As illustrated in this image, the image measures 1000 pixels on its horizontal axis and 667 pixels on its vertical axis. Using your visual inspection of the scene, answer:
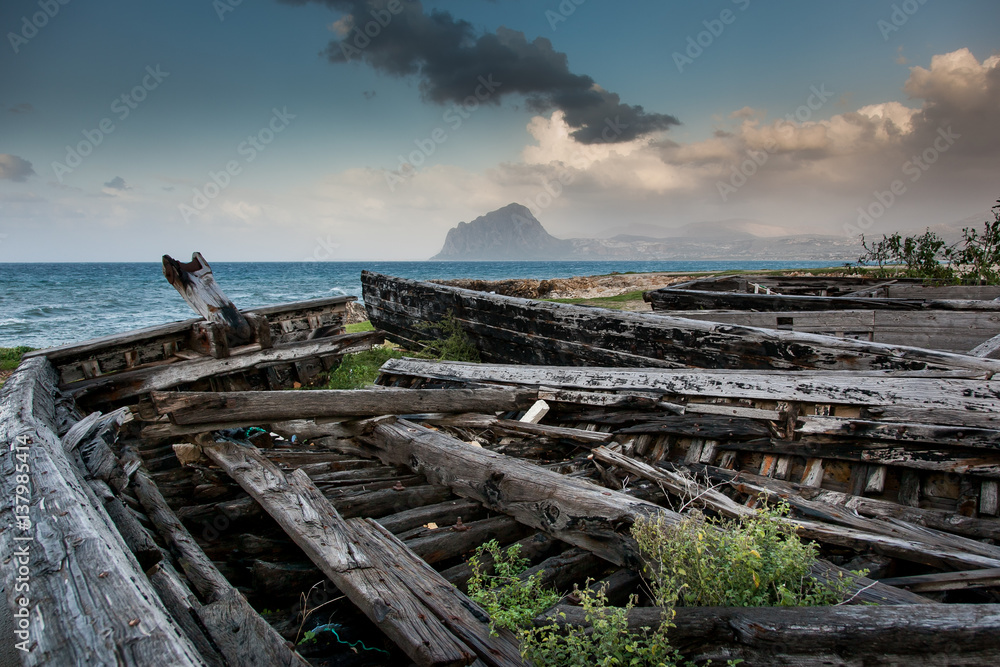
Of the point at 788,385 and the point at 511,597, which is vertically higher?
the point at 788,385

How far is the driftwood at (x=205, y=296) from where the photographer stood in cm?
639

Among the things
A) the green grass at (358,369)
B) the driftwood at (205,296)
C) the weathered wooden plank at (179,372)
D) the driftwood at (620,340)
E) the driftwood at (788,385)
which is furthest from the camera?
the green grass at (358,369)

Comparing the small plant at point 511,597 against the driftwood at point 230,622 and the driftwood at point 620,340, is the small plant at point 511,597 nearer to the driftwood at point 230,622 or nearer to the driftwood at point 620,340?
the driftwood at point 230,622

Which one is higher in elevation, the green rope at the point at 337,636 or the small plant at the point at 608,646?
the small plant at the point at 608,646

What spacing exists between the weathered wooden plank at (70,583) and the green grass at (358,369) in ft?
13.6

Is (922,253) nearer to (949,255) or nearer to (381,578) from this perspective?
(949,255)

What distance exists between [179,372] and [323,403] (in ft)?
9.26

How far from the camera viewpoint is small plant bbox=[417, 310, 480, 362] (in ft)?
22.0

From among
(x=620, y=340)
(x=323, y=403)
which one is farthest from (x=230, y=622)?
(x=620, y=340)

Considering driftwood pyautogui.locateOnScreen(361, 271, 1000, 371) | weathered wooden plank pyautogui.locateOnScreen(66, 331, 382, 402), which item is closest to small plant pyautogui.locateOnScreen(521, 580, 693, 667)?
driftwood pyautogui.locateOnScreen(361, 271, 1000, 371)

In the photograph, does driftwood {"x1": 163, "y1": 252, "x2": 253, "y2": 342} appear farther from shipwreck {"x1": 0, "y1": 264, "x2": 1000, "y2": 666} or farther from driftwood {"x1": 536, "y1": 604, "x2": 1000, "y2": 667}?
driftwood {"x1": 536, "y1": 604, "x2": 1000, "y2": 667}

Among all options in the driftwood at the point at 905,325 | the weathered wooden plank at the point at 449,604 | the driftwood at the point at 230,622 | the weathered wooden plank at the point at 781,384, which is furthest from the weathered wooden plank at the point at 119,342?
the driftwood at the point at 905,325

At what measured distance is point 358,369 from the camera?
7469mm

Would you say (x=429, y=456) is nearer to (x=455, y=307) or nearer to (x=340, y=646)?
(x=340, y=646)
